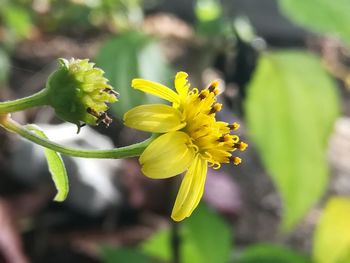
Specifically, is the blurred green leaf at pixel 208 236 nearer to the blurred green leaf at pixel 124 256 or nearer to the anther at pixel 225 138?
the blurred green leaf at pixel 124 256

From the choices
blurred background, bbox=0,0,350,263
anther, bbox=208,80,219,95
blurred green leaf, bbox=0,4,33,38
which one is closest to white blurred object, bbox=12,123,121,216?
blurred background, bbox=0,0,350,263

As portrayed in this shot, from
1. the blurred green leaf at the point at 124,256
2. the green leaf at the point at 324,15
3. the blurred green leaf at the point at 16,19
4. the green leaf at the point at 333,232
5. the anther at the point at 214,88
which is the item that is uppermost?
the blurred green leaf at the point at 16,19

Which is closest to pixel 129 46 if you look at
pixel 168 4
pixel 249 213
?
pixel 249 213

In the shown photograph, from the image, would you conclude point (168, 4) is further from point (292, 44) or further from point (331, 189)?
point (331, 189)

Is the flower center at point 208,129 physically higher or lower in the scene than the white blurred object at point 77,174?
lower

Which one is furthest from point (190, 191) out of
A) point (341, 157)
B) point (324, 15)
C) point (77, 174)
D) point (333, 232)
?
point (341, 157)

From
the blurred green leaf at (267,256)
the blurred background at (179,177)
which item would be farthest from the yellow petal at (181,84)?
the blurred green leaf at (267,256)
